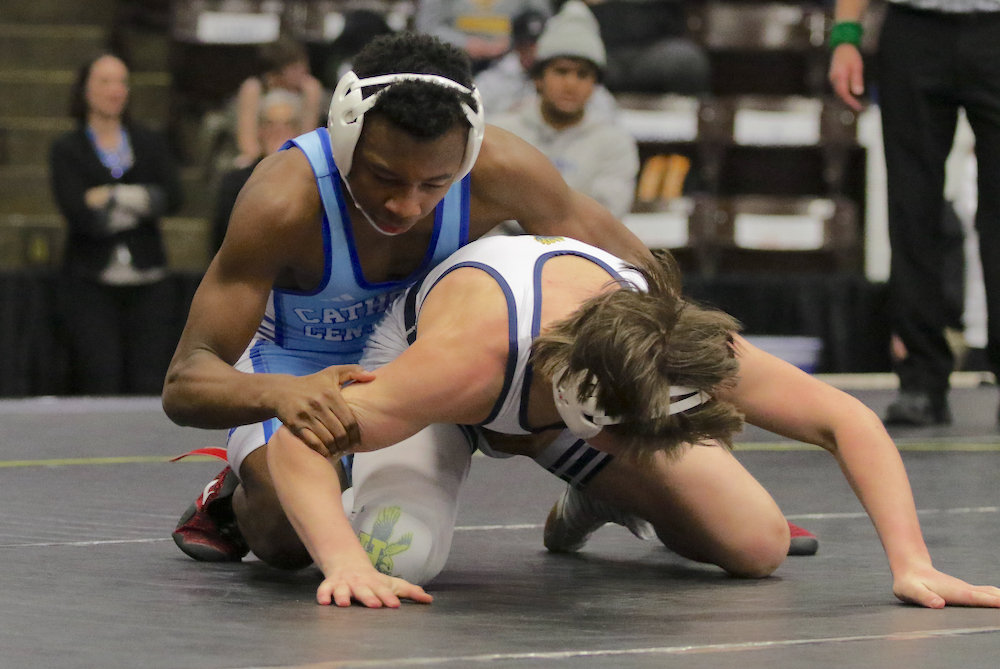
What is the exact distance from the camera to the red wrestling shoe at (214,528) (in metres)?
2.26

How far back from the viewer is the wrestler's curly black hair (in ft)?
6.35

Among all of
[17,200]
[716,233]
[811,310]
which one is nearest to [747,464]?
[811,310]

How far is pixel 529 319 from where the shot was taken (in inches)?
74.7

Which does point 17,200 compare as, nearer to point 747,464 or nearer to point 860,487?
point 747,464

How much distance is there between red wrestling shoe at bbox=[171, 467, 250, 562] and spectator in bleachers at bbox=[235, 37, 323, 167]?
298cm

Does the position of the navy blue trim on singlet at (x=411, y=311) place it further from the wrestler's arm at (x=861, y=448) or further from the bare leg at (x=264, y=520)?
the wrestler's arm at (x=861, y=448)

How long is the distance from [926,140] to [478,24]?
222 centimetres

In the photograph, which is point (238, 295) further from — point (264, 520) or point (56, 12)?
point (56, 12)

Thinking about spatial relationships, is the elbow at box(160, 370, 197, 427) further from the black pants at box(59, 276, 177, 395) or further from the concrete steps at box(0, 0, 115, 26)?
the concrete steps at box(0, 0, 115, 26)

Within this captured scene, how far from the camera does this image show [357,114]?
1.97 metres

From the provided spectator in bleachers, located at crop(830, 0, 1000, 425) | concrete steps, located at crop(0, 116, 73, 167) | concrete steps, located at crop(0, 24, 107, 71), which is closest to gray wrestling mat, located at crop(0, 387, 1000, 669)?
spectator in bleachers, located at crop(830, 0, 1000, 425)

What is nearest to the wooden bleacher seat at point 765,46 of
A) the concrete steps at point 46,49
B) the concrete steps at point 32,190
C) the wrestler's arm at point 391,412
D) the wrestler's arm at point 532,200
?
the concrete steps at point 32,190

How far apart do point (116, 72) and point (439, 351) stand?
11.2ft

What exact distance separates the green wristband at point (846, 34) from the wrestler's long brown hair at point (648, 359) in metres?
2.23
